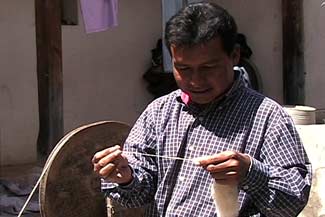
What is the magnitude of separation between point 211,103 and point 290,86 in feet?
20.0

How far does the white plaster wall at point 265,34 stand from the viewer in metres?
8.49

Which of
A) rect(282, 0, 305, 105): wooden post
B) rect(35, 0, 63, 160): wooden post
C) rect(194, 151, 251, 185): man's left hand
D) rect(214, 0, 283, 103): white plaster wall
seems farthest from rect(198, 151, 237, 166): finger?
rect(214, 0, 283, 103): white plaster wall

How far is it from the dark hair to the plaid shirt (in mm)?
174

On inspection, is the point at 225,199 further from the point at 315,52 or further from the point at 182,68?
the point at 315,52

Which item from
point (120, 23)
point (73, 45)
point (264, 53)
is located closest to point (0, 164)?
point (73, 45)

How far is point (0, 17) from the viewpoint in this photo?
25.8 ft

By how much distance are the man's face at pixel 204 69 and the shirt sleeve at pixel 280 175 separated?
0.66 ft

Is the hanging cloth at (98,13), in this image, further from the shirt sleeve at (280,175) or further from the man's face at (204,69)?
the shirt sleeve at (280,175)

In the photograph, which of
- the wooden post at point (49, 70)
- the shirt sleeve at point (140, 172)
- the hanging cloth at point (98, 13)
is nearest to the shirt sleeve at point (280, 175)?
the shirt sleeve at point (140, 172)

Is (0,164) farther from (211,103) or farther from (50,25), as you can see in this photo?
(211,103)

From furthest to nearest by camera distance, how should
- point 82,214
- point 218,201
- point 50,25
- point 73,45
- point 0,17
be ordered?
point 73,45 < point 0,17 < point 50,25 < point 82,214 < point 218,201

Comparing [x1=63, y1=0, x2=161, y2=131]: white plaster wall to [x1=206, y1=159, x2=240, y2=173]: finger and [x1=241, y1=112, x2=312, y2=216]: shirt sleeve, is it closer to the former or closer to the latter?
[x1=241, y1=112, x2=312, y2=216]: shirt sleeve

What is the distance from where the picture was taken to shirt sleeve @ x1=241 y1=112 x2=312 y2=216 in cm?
208

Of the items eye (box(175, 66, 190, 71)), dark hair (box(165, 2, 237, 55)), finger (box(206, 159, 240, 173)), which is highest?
dark hair (box(165, 2, 237, 55))
